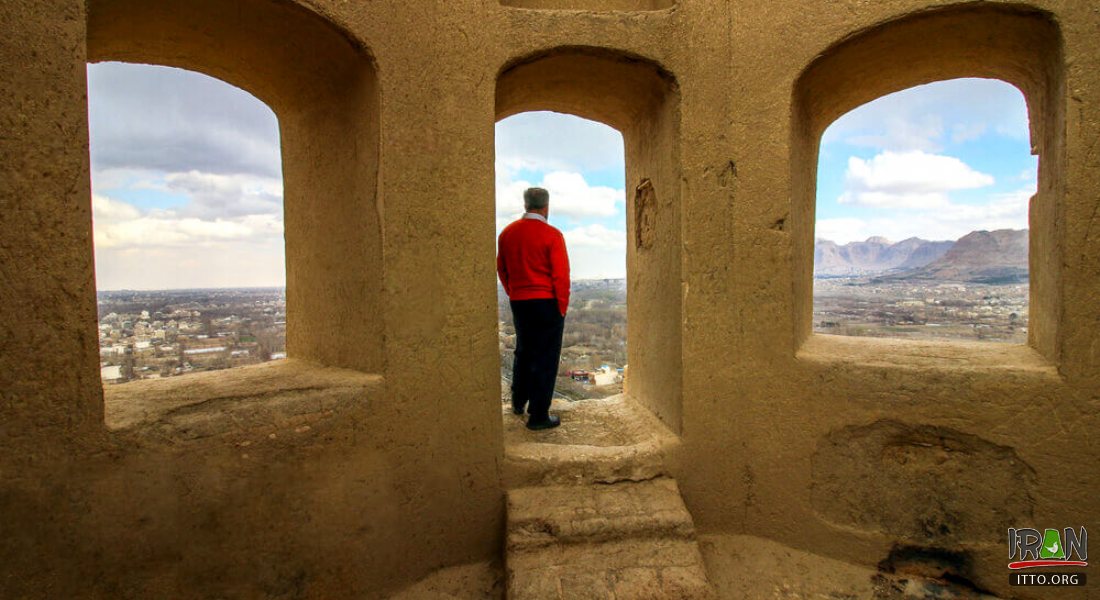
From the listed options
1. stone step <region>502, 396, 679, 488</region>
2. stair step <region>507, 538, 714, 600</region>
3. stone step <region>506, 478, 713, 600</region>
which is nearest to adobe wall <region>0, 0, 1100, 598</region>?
stone step <region>502, 396, 679, 488</region>

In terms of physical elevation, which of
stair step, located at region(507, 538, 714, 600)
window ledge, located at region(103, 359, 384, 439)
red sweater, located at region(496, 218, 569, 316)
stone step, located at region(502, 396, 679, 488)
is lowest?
stair step, located at region(507, 538, 714, 600)

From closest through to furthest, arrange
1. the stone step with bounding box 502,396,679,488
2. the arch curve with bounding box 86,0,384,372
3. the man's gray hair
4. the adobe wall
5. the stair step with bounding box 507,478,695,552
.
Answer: the adobe wall < the arch curve with bounding box 86,0,384,372 < the stair step with bounding box 507,478,695,552 < the stone step with bounding box 502,396,679,488 < the man's gray hair

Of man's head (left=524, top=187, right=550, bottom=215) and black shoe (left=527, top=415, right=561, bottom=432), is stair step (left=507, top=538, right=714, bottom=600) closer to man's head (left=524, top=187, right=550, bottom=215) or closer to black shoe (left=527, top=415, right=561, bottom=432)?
black shoe (left=527, top=415, right=561, bottom=432)

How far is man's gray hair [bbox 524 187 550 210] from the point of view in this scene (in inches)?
129

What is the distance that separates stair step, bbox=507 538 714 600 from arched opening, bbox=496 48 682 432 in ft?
2.29

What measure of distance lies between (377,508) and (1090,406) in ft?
11.4

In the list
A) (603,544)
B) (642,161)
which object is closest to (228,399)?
(603,544)

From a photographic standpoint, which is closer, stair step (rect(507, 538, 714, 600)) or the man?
stair step (rect(507, 538, 714, 600))

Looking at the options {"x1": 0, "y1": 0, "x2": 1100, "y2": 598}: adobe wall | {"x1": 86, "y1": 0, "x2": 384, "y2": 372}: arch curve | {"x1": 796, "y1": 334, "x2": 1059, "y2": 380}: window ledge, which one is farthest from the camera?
{"x1": 796, "y1": 334, "x2": 1059, "y2": 380}: window ledge

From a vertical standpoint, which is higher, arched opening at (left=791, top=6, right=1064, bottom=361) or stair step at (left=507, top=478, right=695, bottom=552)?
arched opening at (left=791, top=6, right=1064, bottom=361)

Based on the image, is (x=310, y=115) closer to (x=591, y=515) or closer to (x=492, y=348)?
(x=492, y=348)

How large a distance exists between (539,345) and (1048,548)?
2774 mm

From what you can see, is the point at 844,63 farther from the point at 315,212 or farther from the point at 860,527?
the point at 315,212

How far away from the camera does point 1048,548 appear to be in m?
2.63
